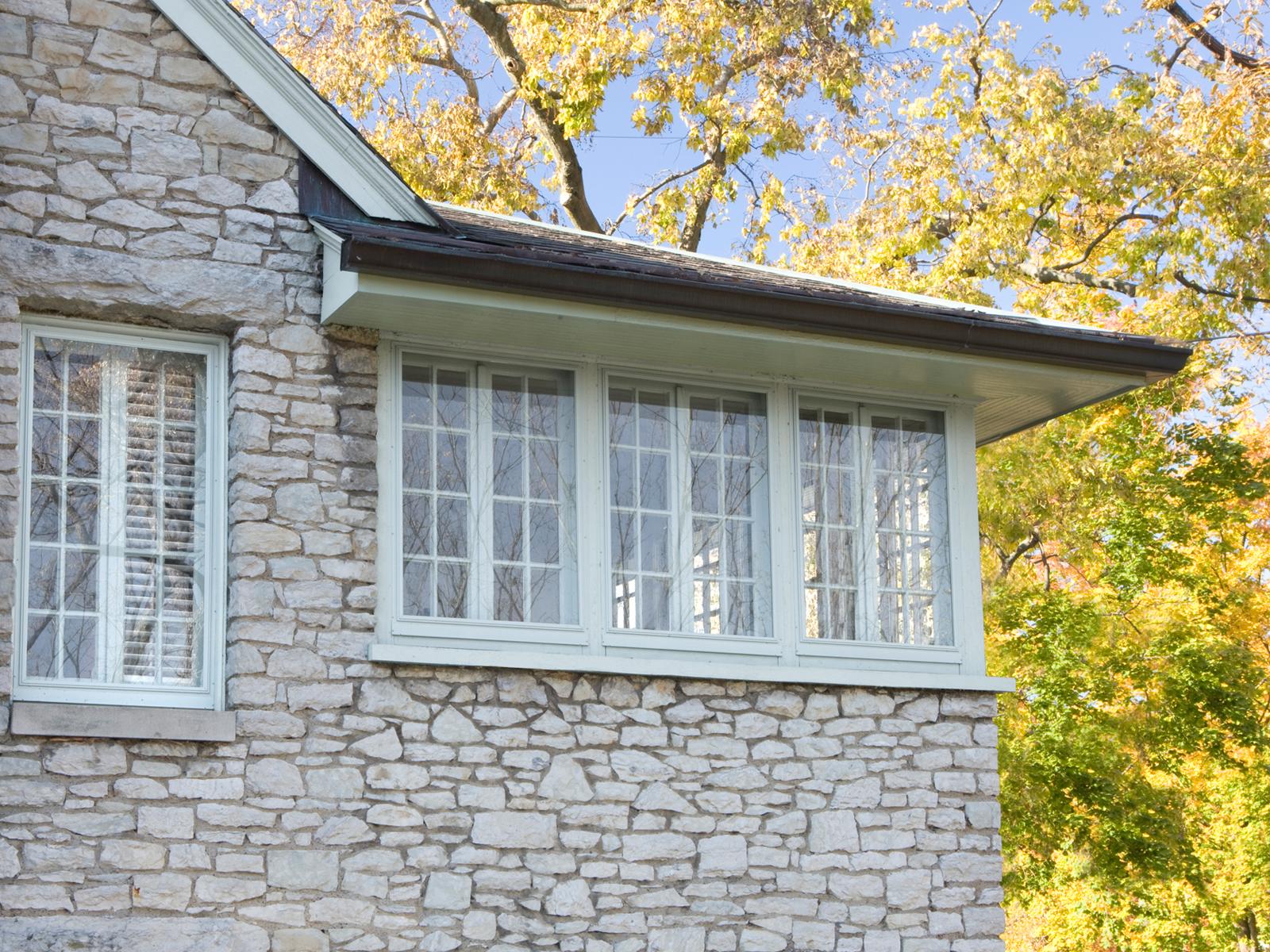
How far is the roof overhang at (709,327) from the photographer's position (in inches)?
291

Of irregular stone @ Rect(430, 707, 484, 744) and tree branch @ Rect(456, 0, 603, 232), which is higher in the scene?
tree branch @ Rect(456, 0, 603, 232)

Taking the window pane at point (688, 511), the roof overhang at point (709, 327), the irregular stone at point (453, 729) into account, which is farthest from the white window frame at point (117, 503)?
the window pane at point (688, 511)

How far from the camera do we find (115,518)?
735cm

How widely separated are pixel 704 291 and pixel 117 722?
3.25 metres

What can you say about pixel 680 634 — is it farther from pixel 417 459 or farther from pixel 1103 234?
pixel 1103 234

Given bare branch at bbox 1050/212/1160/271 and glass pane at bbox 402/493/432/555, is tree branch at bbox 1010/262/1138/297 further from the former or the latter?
glass pane at bbox 402/493/432/555

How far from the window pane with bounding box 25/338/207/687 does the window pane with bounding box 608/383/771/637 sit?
6.87 ft

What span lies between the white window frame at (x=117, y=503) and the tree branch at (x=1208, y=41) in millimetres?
13549

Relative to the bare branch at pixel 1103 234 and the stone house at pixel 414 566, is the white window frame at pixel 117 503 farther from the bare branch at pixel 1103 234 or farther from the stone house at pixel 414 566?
the bare branch at pixel 1103 234

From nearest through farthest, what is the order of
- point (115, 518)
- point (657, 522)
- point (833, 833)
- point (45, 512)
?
1. point (45, 512)
2. point (115, 518)
3. point (833, 833)
4. point (657, 522)

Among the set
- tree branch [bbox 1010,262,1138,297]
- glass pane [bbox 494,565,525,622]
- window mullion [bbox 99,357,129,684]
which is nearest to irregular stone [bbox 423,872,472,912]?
glass pane [bbox 494,565,525,622]

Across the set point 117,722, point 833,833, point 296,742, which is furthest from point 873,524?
point 117,722

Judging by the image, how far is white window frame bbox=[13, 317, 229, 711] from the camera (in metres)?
7.11

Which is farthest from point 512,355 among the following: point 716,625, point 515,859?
point 515,859
